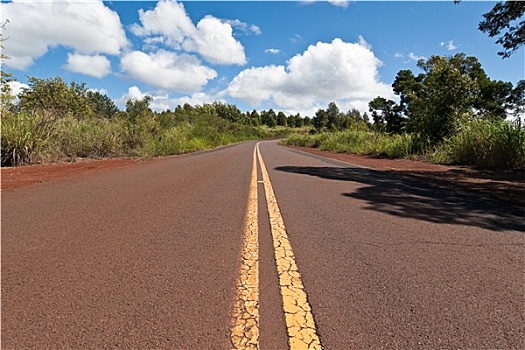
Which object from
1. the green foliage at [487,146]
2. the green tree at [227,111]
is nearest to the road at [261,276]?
the green foliage at [487,146]

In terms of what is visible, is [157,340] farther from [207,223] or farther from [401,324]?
[207,223]

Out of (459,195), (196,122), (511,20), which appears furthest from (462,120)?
(196,122)

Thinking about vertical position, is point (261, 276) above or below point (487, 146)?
below

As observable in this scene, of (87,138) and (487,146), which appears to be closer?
(487,146)

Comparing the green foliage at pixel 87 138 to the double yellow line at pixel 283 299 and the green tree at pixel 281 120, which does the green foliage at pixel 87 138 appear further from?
the green tree at pixel 281 120

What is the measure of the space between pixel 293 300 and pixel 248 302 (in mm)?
280

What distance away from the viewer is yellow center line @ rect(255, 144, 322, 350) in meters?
1.51

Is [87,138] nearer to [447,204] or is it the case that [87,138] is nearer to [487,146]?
[447,204]

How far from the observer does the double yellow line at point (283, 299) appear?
1.51 meters

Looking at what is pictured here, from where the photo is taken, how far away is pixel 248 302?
1838mm

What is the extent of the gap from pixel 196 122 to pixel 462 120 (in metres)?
22.9

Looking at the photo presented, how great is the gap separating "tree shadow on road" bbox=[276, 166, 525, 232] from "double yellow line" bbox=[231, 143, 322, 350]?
217 centimetres

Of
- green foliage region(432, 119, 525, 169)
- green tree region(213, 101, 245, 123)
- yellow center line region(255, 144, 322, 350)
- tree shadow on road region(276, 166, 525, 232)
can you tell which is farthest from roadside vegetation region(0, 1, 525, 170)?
green tree region(213, 101, 245, 123)

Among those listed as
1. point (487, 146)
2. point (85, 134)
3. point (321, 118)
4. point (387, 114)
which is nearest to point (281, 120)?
point (321, 118)
